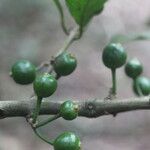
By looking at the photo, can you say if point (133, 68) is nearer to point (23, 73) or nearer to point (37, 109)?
point (23, 73)

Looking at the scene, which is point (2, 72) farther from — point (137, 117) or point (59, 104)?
point (59, 104)

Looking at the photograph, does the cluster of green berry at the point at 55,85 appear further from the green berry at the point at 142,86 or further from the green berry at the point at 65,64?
the green berry at the point at 142,86

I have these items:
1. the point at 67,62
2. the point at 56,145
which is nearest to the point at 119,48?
the point at 67,62

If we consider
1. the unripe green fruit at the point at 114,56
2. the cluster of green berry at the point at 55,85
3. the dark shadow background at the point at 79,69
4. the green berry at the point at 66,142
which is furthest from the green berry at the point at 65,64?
the dark shadow background at the point at 79,69

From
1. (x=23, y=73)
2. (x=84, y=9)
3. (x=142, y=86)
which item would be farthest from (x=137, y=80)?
(x=23, y=73)

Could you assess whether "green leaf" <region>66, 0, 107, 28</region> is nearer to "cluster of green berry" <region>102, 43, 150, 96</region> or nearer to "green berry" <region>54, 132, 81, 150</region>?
"cluster of green berry" <region>102, 43, 150, 96</region>

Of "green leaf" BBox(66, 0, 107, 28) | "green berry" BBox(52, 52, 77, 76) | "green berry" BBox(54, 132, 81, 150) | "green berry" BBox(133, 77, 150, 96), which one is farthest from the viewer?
"green berry" BBox(133, 77, 150, 96)

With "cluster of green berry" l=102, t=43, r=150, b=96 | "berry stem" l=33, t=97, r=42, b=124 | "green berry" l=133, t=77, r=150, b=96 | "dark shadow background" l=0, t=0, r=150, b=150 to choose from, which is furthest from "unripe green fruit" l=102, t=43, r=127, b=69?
"dark shadow background" l=0, t=0, r=150, b=150
